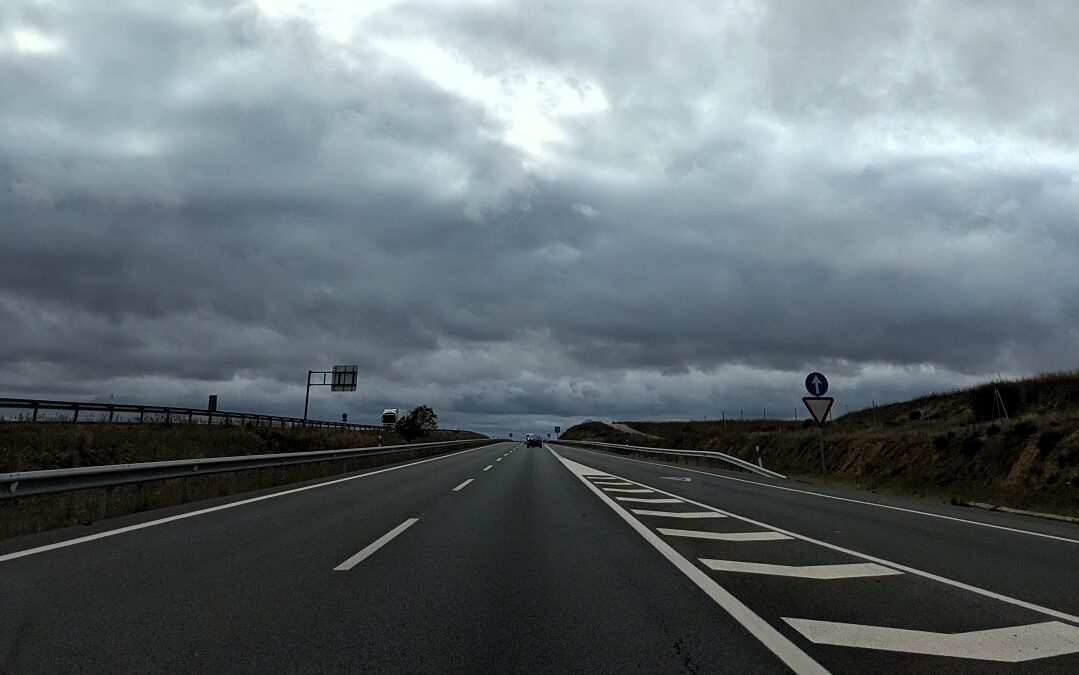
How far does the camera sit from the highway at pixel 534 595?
168 inches

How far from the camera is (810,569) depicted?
704 cm

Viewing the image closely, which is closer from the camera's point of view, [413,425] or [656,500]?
[656,500]

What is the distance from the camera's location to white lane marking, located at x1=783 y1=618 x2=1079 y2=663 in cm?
438

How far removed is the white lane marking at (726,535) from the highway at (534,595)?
0.07m

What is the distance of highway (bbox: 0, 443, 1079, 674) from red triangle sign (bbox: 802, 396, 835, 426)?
1040 centimetres

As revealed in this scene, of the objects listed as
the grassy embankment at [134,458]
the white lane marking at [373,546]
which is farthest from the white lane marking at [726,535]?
the grassy embankment at [134,458]

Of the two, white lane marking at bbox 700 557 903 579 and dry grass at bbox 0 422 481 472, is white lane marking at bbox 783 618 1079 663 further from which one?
dry grass at bbox 0 422 481 472

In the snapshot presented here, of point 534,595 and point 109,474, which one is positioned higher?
point 109,474

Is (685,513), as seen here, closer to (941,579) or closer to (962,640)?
(941,579)

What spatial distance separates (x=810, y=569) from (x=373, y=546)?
5.07m

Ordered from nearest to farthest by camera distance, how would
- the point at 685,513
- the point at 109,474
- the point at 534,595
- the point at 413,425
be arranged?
the point at 534,595 → the point at 109,474 → the point at 685,513 → the point at 413,425

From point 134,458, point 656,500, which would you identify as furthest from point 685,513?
point 134,458

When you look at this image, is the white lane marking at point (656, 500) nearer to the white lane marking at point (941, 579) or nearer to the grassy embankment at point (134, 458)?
the white lane marking at point (941, 579)

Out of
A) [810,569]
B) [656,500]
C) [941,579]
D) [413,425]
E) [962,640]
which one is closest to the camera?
[962,640]
